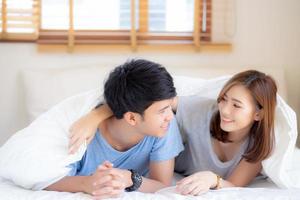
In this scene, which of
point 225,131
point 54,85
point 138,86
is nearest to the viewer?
point 138,86

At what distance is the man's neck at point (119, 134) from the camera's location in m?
1.60

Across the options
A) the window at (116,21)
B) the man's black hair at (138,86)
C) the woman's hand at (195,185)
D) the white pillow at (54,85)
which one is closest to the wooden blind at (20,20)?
the window at (116,21)

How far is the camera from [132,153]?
1.64m

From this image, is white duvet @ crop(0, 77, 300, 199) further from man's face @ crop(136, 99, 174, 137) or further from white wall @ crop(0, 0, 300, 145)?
white wall @ crop(0, 0, 300, 145)

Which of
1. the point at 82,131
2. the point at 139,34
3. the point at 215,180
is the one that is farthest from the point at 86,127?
the point at 139,34

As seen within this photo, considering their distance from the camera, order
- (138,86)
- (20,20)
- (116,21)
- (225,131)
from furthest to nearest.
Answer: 1. (116,21)
2. (20,20)
3. (225,131)
4. (138,86)

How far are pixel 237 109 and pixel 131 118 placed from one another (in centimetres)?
37

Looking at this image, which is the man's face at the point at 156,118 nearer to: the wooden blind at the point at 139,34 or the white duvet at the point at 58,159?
the white duvet at the point at 58,159

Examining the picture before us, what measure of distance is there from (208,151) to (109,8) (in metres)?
1.29

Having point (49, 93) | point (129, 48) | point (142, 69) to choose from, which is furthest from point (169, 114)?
point (129, 48)

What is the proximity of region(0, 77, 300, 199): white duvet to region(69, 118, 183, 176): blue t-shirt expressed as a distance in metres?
0.12

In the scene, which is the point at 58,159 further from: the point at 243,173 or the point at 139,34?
the point at 139,34

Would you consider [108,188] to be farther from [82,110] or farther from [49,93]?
[49,93]

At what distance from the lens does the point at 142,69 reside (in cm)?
149
